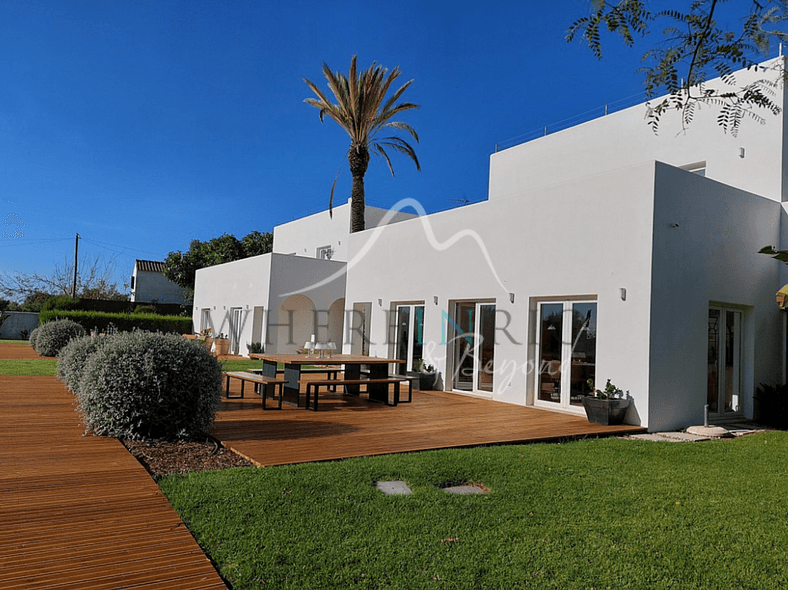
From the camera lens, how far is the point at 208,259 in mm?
39281

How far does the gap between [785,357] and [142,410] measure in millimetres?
11683

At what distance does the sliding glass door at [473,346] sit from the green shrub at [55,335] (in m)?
13.9

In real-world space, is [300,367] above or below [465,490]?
above

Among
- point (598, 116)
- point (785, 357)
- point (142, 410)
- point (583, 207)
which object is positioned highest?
point (598, 116)

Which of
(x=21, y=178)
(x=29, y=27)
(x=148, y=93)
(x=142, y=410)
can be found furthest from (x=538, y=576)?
(x=21, y=178)

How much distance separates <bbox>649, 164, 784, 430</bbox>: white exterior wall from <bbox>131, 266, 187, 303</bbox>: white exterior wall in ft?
140

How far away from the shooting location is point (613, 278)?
9.28m

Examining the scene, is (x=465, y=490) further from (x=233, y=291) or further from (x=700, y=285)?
(x=233, y=291)

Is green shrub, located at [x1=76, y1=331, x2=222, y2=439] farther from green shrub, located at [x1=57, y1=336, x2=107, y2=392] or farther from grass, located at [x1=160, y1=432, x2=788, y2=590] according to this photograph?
green shrub, located at [x1=57, y1=336, x2=107, y2=392]

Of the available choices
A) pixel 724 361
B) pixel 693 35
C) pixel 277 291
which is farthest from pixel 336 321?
pixel 693 35

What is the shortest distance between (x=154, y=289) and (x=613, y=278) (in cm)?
4371

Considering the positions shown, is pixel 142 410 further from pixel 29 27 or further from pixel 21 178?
pixel 21 178

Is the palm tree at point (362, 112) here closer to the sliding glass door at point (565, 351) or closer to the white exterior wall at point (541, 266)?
the white exterior wall at point (541, 266)

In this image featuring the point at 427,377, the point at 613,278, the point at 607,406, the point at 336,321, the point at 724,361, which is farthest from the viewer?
the point at 336,321
